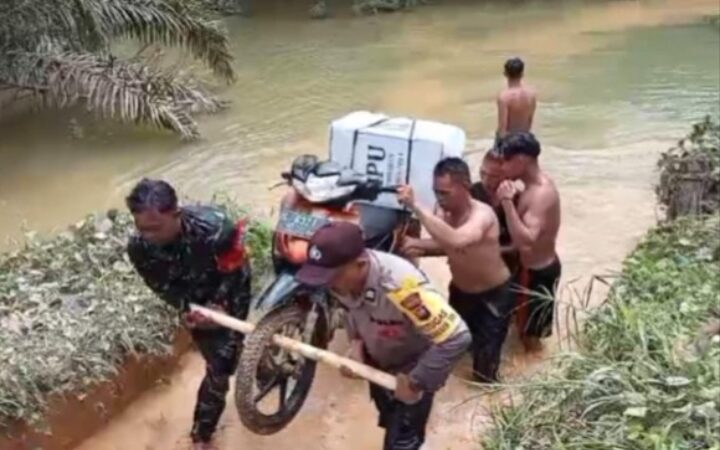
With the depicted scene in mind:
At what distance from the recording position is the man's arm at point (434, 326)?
157 inches

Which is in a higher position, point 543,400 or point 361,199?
point 361,199

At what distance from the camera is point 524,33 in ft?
56.7

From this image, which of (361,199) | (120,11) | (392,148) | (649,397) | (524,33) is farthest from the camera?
(524,33)

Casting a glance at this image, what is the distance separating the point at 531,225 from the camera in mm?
5867

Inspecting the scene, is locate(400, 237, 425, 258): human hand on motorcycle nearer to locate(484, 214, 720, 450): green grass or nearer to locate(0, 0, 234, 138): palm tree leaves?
locate(484, 214, 720, 450): green grass

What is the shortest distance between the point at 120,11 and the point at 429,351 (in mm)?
8894

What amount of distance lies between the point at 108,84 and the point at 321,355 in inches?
324

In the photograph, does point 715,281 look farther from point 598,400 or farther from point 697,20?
point 697,20

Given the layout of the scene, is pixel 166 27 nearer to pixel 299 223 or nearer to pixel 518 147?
pixel 518 147

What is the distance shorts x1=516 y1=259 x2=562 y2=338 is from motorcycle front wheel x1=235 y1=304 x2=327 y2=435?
1394 mm

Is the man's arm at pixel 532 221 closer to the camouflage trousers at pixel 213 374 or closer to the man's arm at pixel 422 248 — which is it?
the man's arm at pixel 422 248

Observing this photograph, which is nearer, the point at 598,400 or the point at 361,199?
the point at 598,400

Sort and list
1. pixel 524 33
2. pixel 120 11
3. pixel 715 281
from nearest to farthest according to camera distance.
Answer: pixel 715 281
pixel 120 11
pixel 524 33

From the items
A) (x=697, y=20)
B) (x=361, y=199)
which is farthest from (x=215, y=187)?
(x=697, y=20)
